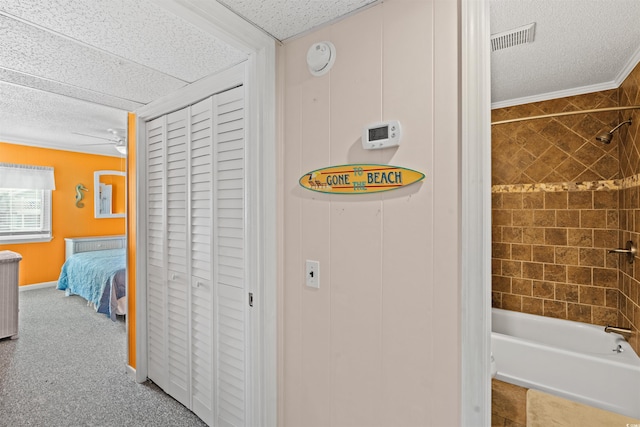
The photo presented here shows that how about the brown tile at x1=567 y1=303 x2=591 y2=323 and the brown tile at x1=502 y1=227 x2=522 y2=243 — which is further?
the brown tile at x1=502 y1=227 x2=522 y2=243

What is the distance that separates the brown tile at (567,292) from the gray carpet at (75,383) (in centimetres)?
287

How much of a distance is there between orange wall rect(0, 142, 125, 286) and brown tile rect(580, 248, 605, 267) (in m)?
6.91

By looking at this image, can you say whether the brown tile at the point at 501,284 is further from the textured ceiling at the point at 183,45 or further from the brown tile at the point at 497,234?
the textured ceiling at the point at 183,45

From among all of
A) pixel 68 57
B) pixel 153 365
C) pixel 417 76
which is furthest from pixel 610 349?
pixel 68 57

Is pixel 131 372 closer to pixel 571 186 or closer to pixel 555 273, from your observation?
pixel 555 273

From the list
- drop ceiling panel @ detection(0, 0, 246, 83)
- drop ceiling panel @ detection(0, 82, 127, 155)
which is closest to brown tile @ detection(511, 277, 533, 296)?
drop ceiling panel @ detection(0, 0, 246, 83)

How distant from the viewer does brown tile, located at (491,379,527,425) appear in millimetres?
1828

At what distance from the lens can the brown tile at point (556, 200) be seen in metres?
2.56

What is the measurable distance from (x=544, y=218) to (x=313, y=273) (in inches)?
89.9

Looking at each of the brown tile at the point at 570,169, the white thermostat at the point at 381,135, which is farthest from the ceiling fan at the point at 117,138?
the brown tile at the point at 570,169

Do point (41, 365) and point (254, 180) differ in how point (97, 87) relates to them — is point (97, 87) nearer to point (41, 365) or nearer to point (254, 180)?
point (254, 180)

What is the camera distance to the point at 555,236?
260 cm

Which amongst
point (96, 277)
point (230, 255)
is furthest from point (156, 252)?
point (96, 277)

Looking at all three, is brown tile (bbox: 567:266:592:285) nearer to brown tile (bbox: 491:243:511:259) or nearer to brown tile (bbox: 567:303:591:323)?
brown tile (bbox: 567:303:591:323)
